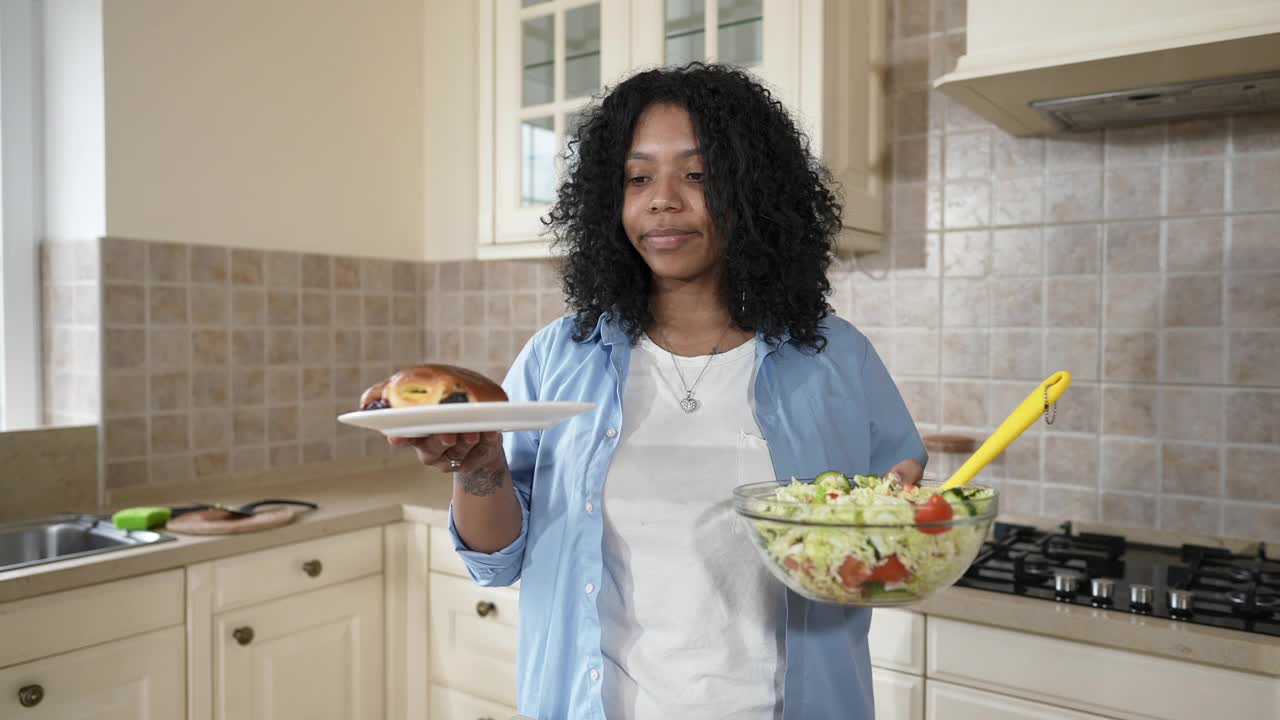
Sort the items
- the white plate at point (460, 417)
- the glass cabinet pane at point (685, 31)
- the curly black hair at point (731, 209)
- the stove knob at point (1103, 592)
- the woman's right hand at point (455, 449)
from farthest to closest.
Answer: the glass cabinet pane at point (685, 31) → the stove knob at point (1103, 592) → the curly black hair at point (731, 209) → the woman's right hand at point (455, 449) → the white plate at point (460, 417)

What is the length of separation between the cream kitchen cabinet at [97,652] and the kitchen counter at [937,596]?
29mm

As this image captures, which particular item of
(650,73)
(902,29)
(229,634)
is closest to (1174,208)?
(902,29)

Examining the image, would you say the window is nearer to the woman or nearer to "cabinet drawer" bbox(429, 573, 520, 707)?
"cabinet drawer" bbox(429, 573, 520, 707)

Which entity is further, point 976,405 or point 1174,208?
point 976,405

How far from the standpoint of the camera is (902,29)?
2.10 meters

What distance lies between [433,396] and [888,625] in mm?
951

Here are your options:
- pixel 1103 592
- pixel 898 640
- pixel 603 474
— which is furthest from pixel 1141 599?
pixel 603 474

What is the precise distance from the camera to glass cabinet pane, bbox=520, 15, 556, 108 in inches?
89.8

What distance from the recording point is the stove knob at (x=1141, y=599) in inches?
55.4

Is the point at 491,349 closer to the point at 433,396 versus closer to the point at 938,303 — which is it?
the point at 938,303

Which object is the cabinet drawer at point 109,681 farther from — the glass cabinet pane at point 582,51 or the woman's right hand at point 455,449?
the glass cabinet pane at point 582,51

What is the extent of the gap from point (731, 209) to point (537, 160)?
1223mm

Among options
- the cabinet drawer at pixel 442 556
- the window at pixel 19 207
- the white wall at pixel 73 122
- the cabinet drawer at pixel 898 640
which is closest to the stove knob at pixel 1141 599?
the cabinet drawer at pixel 898 640

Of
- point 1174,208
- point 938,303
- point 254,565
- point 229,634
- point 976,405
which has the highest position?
point 1174,208
